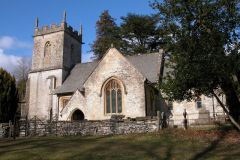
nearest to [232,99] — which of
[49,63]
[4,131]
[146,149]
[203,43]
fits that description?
[203,43]

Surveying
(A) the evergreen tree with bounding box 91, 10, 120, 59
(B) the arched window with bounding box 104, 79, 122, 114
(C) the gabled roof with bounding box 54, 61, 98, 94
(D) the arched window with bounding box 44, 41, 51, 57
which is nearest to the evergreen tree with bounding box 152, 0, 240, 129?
(B) the arched window with bounding box 104, 79, 122, 114

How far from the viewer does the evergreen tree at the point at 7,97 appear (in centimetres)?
3127

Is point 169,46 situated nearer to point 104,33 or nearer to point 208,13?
point 208,13

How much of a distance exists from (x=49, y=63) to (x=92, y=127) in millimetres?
19435

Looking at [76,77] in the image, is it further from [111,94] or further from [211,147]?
[211,147]

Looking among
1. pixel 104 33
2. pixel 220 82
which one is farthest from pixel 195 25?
pixel 104 33

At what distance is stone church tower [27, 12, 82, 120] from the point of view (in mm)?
38438

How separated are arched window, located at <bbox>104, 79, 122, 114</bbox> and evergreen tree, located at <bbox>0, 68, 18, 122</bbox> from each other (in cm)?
1031

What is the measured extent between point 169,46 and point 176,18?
1.85 meters

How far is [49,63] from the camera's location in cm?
4041

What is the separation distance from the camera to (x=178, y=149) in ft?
50.6

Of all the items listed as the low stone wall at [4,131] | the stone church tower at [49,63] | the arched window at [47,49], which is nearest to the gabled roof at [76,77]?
the stone church tower at [49,63]

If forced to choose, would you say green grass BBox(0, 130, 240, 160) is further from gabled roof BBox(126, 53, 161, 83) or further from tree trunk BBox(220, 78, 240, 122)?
gabled roof BBox(126, 53, 161, 83)

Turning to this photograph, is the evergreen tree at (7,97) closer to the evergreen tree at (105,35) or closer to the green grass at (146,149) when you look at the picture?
the green grass at (146,149)
